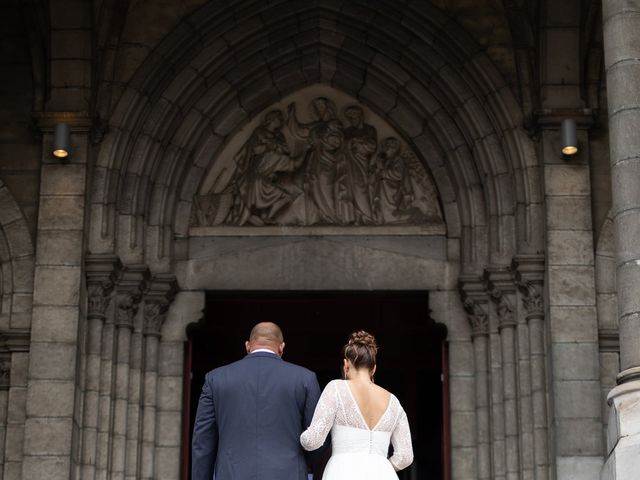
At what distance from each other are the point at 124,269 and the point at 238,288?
134cm

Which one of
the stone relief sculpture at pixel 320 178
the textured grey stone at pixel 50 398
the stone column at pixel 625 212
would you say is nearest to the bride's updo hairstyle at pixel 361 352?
the stone column at pixel 625 212

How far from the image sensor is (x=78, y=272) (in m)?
15.8

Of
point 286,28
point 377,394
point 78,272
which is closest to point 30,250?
point 78,272

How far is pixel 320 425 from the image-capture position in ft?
29.2

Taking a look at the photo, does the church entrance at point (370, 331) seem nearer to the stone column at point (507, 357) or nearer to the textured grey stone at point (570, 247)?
the stone column at point (507, 357)

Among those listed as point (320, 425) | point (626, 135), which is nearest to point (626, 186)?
point (626, 135)

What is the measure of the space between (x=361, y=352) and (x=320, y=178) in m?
8.36

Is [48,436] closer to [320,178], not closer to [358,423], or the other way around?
[320,178]

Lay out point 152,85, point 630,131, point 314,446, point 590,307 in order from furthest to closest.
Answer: point 152,85 < point 590,307 < point 630,131 < point 314,446

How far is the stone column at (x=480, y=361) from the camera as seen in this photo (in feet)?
52.7

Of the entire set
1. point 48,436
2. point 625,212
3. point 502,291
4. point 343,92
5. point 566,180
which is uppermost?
point 343,92

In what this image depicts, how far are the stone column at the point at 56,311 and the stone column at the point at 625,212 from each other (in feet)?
18.2

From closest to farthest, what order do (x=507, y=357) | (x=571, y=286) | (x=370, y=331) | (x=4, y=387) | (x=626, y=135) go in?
1. (x=626, y=135)
2. (x=571, y=286)
3. (x=4, y=387)
4. (x=507, y=357)
5. (x=370, y=331)

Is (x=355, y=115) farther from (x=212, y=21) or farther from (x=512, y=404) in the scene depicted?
(x=512, y=404)
